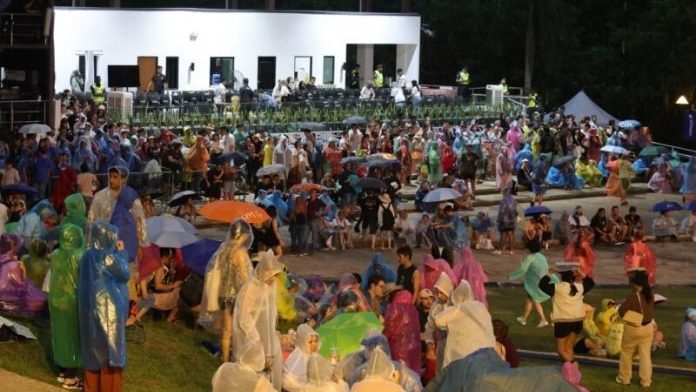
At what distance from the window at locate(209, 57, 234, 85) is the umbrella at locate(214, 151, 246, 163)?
16222mm

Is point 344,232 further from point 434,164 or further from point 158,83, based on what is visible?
point 158,83

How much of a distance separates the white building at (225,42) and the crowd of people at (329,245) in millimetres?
6947

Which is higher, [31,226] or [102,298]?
[102,298]

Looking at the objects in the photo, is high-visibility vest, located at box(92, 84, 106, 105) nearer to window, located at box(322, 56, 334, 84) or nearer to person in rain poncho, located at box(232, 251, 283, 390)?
window, located at box(322, 56, 334, 84)

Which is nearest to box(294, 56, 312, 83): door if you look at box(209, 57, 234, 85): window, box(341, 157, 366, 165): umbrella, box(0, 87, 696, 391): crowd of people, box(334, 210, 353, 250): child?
box(209, 57, 234, 85): window

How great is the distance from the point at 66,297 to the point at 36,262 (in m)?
2.98

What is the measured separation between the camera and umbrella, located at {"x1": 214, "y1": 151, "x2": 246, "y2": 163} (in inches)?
1286

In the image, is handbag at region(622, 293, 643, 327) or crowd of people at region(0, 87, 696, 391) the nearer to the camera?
crowd of people at region(0, 87, 696, 391)

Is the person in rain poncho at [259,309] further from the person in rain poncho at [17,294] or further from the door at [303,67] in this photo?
the door at [303,67]

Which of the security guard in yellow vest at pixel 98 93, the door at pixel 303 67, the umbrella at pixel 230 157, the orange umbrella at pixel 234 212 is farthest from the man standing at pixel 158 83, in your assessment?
the orange umbrella at pixel 234 212

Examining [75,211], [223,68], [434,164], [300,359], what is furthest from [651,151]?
[300,359]

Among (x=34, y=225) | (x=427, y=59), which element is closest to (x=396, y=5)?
(x=427, y=59)

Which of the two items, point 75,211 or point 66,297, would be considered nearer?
point 66,297

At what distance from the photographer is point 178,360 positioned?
54.7ft
